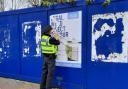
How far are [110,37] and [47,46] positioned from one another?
215 centimetres

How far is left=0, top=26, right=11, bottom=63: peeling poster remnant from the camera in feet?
45.7

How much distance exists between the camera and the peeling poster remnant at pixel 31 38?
39.8 ft

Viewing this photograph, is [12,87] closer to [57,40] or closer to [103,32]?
[57,40]

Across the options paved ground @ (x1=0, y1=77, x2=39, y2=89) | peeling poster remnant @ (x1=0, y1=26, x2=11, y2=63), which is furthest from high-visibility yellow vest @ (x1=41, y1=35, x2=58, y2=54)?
peeling poster remnant @ (x1=0, y1=26, x2=11, y2=63)

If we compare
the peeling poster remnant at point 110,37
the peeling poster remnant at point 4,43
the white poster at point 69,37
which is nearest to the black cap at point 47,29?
the white poster at point 69,37

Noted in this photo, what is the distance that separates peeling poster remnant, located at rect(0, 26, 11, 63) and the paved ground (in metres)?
0.88

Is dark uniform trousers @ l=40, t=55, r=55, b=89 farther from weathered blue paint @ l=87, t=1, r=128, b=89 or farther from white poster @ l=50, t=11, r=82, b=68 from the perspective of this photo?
weathered blue paint @ l=87, t=1, r=128, b=89

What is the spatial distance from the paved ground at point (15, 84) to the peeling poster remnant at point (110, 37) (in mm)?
2915

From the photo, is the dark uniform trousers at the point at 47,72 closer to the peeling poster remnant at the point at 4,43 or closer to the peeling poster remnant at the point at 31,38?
the peeling poster remnant at the point at 31,38

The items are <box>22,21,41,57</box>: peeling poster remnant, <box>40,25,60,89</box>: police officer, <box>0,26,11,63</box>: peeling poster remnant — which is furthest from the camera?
<box>0,26,11,63</box>: peeling poster remnant

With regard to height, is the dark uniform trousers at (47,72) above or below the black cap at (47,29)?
below

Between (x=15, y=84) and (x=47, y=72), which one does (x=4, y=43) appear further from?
(x=47, y=72)

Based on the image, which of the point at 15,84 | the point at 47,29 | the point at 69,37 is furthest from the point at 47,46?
the point at 15,84

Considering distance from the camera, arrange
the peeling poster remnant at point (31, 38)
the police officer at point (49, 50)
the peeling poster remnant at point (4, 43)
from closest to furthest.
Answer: the police officer at point (49, 50), the peeling poster remnant at point (31, 38), the peeling poster remnant at point (4, 43)
